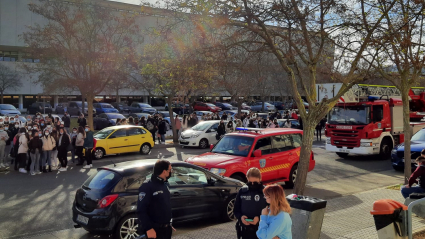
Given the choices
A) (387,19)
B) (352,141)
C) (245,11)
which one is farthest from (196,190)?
(352,141)

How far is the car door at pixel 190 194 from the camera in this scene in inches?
300

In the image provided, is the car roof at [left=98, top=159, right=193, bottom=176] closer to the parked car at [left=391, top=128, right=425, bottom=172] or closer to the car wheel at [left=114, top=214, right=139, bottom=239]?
the car wheel at [left=114, top=214, right=139, bottom=239]

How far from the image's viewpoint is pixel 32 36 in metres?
23.7

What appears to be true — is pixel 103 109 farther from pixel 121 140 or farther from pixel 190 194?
pixel 190 194

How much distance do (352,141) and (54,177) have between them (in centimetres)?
1280

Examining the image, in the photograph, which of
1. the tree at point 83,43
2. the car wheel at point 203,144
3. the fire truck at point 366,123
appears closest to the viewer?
the fire truck at point 366,123

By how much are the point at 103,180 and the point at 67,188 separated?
5.10 metres

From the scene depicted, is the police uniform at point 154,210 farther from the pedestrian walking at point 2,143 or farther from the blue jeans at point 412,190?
the pedestrian walking at point 2,143

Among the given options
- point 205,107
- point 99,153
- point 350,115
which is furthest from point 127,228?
point 205,107

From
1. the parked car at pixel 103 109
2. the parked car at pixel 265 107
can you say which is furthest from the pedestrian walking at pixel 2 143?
the parked car at pixel 265 107

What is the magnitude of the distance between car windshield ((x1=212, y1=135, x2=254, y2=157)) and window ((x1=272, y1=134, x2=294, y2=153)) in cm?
90

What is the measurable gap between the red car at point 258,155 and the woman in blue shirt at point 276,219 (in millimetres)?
5517

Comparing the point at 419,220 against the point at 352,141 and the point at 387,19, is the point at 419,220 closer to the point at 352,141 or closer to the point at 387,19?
the point at 387,19

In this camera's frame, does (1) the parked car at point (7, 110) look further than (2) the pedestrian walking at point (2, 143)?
Yes
